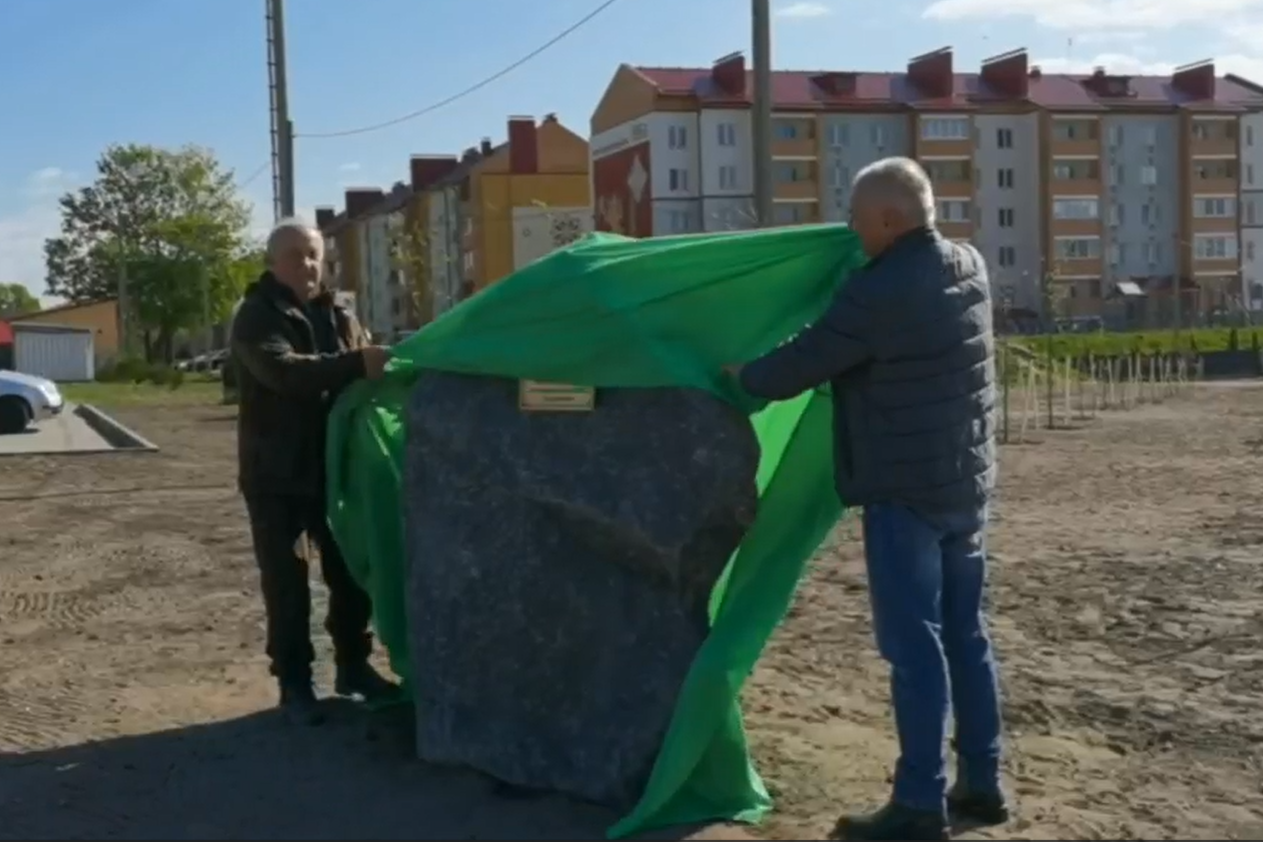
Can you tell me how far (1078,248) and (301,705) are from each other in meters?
89.5

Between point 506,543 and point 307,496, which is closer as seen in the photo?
point 506,543

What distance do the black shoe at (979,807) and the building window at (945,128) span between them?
82953mm

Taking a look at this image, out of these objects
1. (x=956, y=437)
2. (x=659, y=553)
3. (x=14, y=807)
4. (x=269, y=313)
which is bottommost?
(x=14, y=807)

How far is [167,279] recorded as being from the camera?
86.8m

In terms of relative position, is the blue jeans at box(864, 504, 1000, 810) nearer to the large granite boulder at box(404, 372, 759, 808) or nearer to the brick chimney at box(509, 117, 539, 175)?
the large granite boulder at box(404, 372, 759, 808)

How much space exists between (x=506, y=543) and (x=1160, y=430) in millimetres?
21564

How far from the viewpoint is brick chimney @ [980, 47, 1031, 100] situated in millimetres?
87750

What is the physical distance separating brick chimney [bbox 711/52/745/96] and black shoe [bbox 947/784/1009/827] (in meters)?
77.6

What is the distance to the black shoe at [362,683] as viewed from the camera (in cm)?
661

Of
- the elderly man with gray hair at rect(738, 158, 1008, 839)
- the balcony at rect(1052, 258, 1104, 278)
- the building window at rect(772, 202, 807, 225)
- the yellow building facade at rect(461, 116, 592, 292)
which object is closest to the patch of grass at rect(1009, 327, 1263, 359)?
the building window at rect(772, 202, 807, 225)

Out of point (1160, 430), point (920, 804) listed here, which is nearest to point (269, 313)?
point (920, 804)

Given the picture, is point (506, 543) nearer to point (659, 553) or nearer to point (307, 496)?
point (659, 553)

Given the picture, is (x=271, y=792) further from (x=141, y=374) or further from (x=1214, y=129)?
(x=1214, y=129)

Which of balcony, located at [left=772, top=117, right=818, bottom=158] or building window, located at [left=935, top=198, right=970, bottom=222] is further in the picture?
building window, located at [left=935, top=198, right=970, bottom=222]
